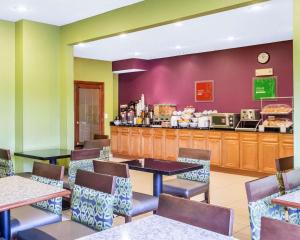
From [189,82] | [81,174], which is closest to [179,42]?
[189,82]

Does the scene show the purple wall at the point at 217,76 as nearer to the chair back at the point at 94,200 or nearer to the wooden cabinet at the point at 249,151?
the wooden cabinet at the point at 249,151

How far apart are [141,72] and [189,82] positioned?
5.75 ft

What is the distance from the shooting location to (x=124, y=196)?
3.05 metres

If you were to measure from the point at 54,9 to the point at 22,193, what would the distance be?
329cm

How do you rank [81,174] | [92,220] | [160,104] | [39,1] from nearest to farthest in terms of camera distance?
[92,220]
[81,174]
[39,1]
[160,104]

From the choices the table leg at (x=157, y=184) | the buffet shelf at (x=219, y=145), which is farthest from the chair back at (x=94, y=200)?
the buffet shelf at (x=219, y=145)

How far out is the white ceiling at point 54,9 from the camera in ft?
14.9

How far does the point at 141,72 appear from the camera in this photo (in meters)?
9.72

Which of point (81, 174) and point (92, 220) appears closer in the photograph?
point (92, 220)

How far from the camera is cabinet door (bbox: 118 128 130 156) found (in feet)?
29.5

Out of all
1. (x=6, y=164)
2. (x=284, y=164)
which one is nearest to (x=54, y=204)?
(x=6, y=164)

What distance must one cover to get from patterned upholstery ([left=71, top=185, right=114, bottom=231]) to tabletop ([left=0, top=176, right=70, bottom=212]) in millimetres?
114

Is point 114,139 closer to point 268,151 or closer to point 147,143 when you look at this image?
point 147,143

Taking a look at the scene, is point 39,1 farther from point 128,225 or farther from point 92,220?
point 128,225
